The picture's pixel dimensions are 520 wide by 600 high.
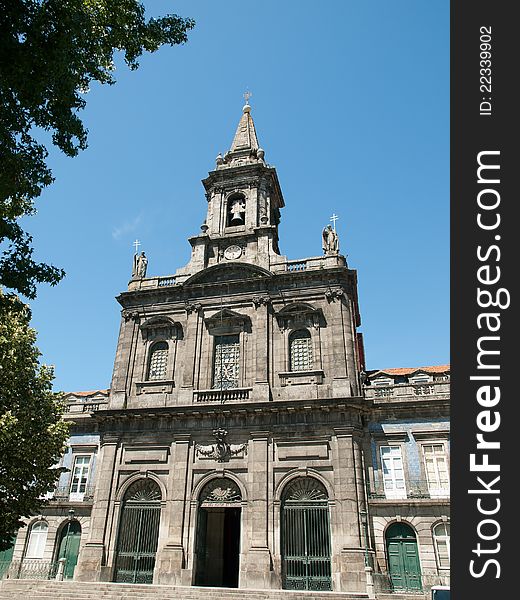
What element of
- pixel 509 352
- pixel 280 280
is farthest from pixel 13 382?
pixel 509 352

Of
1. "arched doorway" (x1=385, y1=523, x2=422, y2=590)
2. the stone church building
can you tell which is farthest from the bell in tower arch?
"arched doorway" (x1=385, y1=523, x2=422, y2=590)

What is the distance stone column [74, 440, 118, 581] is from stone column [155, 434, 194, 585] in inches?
97.9

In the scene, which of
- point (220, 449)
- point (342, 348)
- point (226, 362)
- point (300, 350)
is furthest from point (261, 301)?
point (220, 449)

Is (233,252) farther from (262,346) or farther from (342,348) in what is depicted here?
(342,348)

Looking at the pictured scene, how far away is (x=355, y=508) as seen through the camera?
1936cm

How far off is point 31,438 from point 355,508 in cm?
1211

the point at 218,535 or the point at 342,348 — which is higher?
the point at 342,348

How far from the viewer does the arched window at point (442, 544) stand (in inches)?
728

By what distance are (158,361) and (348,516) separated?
38.0 ft

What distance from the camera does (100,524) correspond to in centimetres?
2130

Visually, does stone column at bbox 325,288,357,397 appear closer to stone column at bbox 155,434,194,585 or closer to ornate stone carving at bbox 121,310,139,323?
stone column at bbox 155,434,194,585

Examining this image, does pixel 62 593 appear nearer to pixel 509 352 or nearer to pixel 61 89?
pixel 61 89

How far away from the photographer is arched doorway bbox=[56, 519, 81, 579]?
2169 centimetres

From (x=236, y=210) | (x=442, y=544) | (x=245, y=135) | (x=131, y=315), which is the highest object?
(x=245, y=135)
